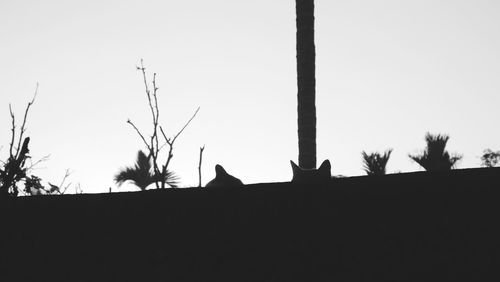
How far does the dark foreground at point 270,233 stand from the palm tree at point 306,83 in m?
4.48

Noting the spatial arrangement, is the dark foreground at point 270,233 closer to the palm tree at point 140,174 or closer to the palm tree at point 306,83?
the palm tree at point 306,83

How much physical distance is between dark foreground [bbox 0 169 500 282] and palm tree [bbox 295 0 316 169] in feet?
14.7

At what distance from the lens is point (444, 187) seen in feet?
5.44

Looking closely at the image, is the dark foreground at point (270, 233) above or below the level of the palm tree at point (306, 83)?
below

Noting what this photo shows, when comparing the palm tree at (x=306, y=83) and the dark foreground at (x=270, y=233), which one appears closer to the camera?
the dark foreground at (x=270, y=233)

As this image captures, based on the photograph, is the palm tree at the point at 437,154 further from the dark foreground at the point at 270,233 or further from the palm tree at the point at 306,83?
the dark foreground at the point at 270,233

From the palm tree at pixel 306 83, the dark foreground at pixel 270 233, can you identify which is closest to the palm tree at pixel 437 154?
the palm tree at pixel 306 83

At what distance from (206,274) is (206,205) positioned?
0.89 ft

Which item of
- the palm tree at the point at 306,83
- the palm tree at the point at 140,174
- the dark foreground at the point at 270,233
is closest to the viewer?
the dark foreground at the point at 270,233

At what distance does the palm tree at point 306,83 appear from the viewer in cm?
629

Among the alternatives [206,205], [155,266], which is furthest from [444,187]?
[155,266]

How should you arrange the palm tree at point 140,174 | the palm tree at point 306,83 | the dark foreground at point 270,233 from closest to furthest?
the dark foreground at point 270,233
the palm tree at point 306,83
the palm tree at point 140,174

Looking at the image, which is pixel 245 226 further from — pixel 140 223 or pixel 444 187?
pixel 444 187

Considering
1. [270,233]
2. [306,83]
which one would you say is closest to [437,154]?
[306,83]
